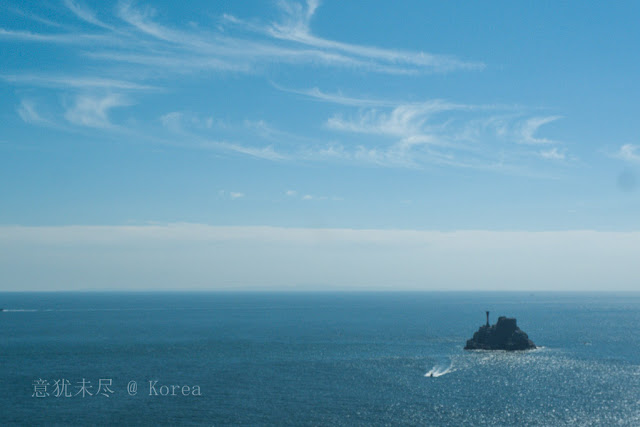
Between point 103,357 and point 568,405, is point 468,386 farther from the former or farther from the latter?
point 103,357

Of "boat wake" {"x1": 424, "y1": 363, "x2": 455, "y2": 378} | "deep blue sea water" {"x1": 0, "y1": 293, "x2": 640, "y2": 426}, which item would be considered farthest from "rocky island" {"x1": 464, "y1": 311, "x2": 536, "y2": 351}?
"boat wake" {"x1": 424, "y1": 363, "x2": 455, "y2": 378}

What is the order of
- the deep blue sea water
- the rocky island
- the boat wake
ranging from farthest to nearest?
the rocky island < the boat wake < the deep blue sea water

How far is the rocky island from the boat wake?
28.6 meters

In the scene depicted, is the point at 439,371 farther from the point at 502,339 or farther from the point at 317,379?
the point at 502,339

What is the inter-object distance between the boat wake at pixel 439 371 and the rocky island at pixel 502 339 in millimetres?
28625

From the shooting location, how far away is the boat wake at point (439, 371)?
94.6 m

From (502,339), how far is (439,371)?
3774cm

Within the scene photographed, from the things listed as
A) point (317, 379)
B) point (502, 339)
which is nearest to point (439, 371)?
point (317, 379)

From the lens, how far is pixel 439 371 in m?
98.6

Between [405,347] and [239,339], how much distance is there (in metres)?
45.9

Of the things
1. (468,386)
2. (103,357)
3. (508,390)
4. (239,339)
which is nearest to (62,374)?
(103,357)

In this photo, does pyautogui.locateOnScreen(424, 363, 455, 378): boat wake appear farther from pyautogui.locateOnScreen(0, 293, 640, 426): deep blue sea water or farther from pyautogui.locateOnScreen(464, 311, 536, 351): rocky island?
pyautogui.locateOnScreen(464, 311, 536, 351): rocky island

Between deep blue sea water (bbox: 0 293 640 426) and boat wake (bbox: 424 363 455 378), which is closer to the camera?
deep blue sea water (bbox: 0 293 640 426)

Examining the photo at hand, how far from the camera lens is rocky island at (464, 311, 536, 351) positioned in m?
128
